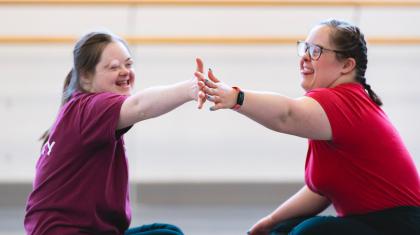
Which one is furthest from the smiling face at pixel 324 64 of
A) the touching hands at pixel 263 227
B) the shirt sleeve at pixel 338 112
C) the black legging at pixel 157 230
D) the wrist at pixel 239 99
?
the black legging at pixel 157 230

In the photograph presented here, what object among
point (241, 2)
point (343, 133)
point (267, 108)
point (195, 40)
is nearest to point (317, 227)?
point (343, 133)

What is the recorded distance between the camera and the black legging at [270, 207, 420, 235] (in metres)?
1.88

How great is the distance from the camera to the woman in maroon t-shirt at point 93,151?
190 centimetres

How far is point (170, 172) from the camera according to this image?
4.26 meters

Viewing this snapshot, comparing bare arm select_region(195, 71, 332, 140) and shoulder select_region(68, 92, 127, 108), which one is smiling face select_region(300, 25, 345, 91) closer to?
bare arm select_region(195, 71, 332, 140)

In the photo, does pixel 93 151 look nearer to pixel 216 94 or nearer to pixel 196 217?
pixel 216 94

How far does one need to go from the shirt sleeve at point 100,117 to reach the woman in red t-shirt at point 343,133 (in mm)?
291

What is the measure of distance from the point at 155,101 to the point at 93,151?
28cm

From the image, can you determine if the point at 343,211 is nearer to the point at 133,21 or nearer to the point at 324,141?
the point at 324,141

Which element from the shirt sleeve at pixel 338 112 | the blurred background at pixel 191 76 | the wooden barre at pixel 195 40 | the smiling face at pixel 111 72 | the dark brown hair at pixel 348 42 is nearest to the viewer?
the shirt sleeve at pixel 338 112

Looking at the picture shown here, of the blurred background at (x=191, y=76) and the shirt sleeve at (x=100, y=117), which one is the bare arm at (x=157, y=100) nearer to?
the shirt sleeve at (x=100, y=117)

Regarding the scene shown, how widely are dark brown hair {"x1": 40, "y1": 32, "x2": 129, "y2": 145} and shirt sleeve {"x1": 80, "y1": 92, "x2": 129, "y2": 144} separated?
20cm

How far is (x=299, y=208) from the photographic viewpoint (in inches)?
89.4

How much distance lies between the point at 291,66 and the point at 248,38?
39cm
